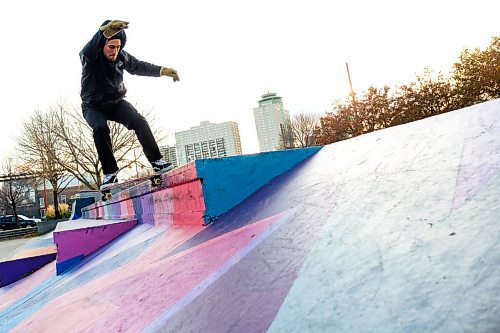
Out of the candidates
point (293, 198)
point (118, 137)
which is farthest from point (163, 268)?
point (118, 137)

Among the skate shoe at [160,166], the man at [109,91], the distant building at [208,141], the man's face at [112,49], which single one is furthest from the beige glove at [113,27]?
the distant building at [208,141]

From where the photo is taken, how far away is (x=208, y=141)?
276 feet

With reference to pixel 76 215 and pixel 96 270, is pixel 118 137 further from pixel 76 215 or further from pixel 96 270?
pixel 96 270

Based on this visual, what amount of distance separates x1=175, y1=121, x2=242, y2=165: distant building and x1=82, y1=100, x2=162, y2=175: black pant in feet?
245

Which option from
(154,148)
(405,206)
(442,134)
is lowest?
(405,206)

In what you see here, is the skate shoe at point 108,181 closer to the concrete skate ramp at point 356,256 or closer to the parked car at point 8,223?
the concrete skate ramp at point 356,256

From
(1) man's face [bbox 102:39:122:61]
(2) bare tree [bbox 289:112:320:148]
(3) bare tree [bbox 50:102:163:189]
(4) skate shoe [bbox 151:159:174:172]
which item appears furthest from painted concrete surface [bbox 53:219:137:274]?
(2) bare tree [bbox 289:112:320:148]

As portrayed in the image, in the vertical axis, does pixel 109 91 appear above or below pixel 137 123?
above

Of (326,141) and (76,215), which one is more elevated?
(326,141)

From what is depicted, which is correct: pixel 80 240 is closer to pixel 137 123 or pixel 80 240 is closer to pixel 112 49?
pixel 137 123

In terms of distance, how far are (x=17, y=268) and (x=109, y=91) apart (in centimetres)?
390

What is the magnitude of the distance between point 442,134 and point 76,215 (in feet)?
47.5

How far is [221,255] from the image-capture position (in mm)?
1542

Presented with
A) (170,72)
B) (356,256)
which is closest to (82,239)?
(170,72)
